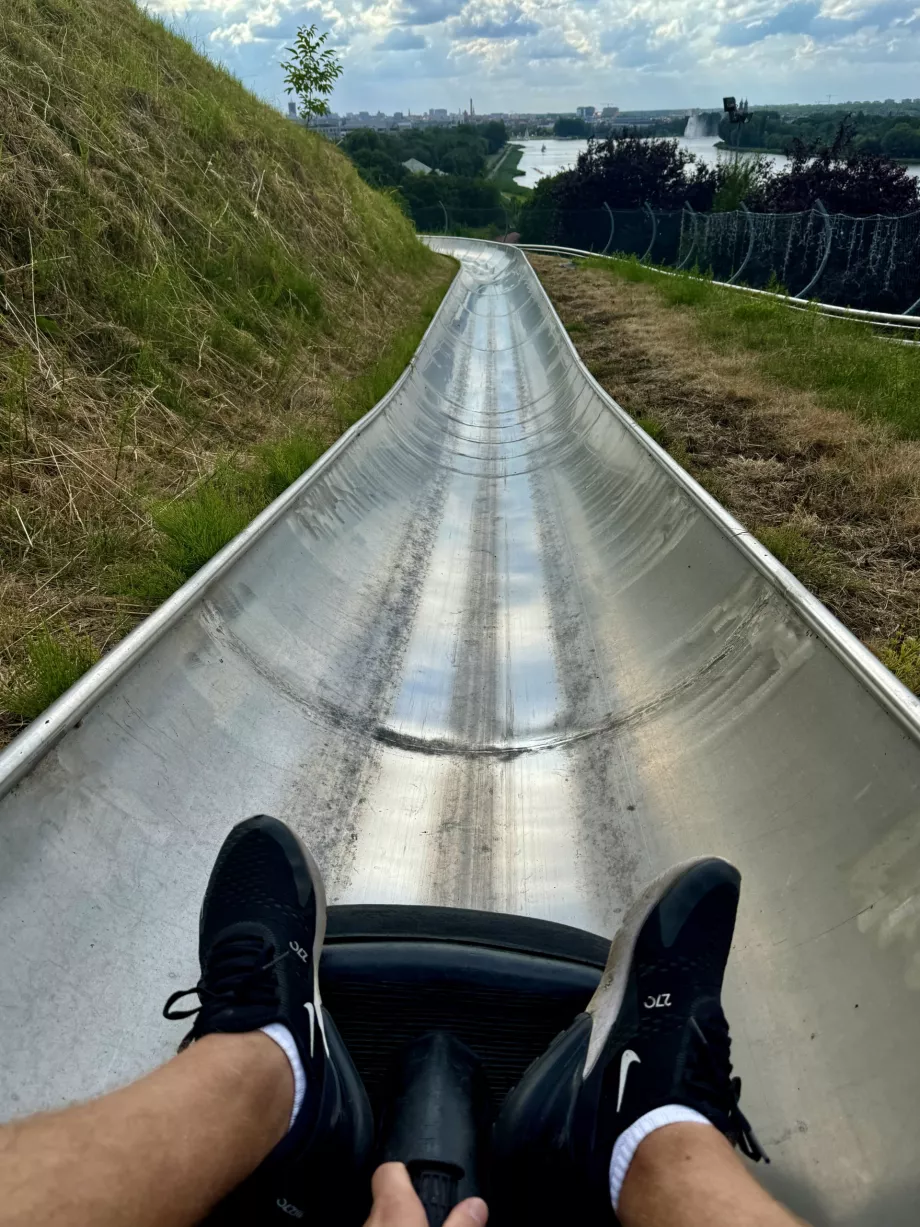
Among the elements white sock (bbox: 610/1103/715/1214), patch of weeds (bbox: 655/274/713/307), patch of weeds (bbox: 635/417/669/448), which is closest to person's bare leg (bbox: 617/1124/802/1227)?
white sock (bbox: 610/1103/715/1214)

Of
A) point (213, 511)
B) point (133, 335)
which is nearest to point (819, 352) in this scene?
point (133, 335)

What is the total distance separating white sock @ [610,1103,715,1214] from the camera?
1.28 meters

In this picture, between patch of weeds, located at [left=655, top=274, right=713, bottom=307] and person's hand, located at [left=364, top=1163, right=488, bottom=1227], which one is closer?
person's hand, located at [left=364, top=1163, right=488, bottom=1227]

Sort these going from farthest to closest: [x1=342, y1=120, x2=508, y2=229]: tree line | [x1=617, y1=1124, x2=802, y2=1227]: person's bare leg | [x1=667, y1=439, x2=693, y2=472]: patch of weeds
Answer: [x1=342, y1=120, x2=508, y2=229]: tree line < [x1=667, y1=439, x2=693, y2=472]: patch of weeds < [x1=617, y1=1124, x2=802, y2=1227]: person's bare leg

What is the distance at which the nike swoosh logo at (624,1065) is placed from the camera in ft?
4.45

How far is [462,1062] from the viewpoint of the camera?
1573 mm

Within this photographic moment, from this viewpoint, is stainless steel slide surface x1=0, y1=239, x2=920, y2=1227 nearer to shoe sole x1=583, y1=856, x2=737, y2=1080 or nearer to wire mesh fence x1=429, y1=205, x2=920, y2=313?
shoe sole x1=583, y1=856, x2=737, y2=1080

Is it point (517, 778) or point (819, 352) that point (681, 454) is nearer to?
point (517, 778)

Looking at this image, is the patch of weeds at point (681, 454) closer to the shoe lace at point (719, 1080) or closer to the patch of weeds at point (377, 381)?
the patch of weeds at point (377, 381)

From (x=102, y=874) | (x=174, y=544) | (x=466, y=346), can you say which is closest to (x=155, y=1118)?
(x=102, y=874)

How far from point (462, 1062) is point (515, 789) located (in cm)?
112

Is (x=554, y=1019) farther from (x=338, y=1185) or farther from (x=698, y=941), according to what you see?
(x=338, y=1185)

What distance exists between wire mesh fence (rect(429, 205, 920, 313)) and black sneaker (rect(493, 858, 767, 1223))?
419 inches

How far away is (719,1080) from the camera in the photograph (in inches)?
54.9
